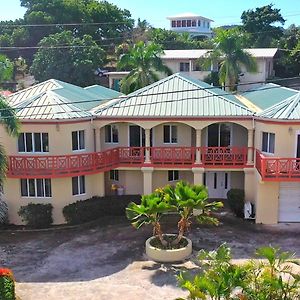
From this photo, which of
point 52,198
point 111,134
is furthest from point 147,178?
point 52,198

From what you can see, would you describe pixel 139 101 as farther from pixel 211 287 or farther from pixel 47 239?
pixel 211 287

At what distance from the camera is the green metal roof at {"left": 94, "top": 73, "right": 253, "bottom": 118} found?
26.4 m

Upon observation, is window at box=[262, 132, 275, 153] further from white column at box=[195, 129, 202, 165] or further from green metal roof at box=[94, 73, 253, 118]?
white column at box=[195, 129, 202, 165]

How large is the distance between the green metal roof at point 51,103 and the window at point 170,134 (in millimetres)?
5006

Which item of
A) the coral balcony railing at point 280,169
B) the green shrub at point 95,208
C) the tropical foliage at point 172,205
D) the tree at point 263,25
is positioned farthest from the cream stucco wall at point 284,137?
the tree at point 263,25

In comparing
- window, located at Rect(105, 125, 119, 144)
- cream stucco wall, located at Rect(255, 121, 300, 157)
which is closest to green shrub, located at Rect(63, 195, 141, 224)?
window, located at Rect(105, 125, 119, 144)

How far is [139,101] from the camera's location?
91.2 ft

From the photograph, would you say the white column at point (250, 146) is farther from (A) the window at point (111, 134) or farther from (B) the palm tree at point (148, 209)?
(A) the window at point (111, 134)

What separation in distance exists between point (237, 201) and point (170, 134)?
5.87 meters

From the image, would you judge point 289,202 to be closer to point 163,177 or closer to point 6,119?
point 163,177

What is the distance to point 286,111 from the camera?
24641mm

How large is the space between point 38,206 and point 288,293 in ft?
52.7

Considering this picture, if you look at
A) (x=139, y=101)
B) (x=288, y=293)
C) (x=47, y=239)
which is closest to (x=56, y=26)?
(x=139, y=101)

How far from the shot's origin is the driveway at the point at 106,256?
1822 centimetres
